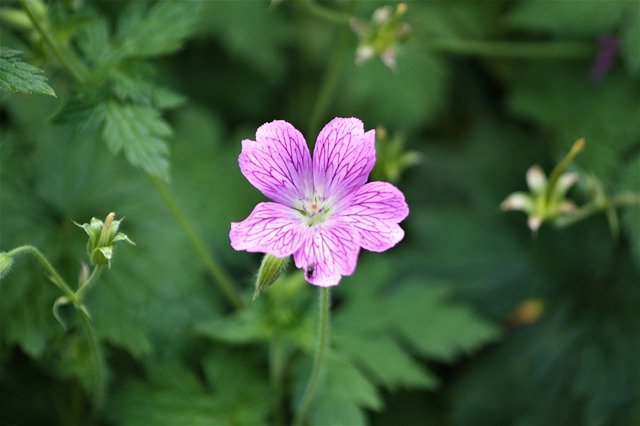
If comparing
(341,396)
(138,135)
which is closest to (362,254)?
(341,396)


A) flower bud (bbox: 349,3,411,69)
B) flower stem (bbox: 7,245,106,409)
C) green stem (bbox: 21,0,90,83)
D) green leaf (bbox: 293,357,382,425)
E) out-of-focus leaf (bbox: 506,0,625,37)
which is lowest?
flower stem (bbox: 7,245,106,409)

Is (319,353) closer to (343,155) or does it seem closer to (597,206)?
(343,155)

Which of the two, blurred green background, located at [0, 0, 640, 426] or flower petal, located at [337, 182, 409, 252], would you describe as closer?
flower petal, located at [337, 182, 409, 252]

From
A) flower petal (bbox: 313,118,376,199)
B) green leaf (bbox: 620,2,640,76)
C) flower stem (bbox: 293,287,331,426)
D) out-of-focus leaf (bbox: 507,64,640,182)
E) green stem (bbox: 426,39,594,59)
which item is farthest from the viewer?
green stem (bbox: 426,39,594,59)

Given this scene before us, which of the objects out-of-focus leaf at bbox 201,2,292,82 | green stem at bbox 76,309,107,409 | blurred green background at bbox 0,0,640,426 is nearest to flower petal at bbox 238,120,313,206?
blurred green background at bbox 0,0,640,426

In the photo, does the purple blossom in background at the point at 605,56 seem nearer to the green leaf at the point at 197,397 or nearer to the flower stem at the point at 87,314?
the green leaf at the point at 197,397

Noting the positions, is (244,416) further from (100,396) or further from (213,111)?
(213,111)

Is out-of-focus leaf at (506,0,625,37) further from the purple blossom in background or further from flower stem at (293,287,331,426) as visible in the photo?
flower stem at (293,287,331,426)
